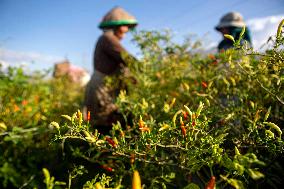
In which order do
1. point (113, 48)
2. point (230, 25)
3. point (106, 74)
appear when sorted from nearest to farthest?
point (113, 48)
point (106, 74)
point (230, 25)

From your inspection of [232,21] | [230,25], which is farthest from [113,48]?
[232,21]

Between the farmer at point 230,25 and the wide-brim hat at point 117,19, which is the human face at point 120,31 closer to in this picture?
the wide-brim hat at point 117,19

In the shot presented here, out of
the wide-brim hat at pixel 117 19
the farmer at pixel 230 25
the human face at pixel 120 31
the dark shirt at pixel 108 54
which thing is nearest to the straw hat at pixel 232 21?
the farmer at pixel 230 25

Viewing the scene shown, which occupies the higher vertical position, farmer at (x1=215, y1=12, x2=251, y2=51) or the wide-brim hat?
the wide-brim hat

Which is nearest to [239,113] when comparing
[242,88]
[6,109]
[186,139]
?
[242,88]

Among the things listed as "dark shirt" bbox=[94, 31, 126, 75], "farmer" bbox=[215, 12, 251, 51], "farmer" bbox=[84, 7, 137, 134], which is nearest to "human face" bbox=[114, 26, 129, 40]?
"farmer" bbox=[84, 7, 137, 134]

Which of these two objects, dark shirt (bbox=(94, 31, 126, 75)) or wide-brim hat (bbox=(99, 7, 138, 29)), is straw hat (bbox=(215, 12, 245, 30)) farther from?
dark shirt (bbox=(94, 31, 126, 75))

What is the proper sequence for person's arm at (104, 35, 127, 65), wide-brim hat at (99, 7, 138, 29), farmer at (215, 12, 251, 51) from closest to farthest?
person's arm at (104, 35, 127, 65) < wide-brim hat at (99, 7, 138, 29) < farmer at (215, 12, 251, 51)

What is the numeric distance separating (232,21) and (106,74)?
209 cm

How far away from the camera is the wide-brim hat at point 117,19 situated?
10.8ft

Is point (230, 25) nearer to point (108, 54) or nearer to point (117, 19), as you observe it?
point (117, 19)

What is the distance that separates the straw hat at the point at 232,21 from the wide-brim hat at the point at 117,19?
4.50 feet

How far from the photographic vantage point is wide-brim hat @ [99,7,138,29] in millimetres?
3281

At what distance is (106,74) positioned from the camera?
126 inches
